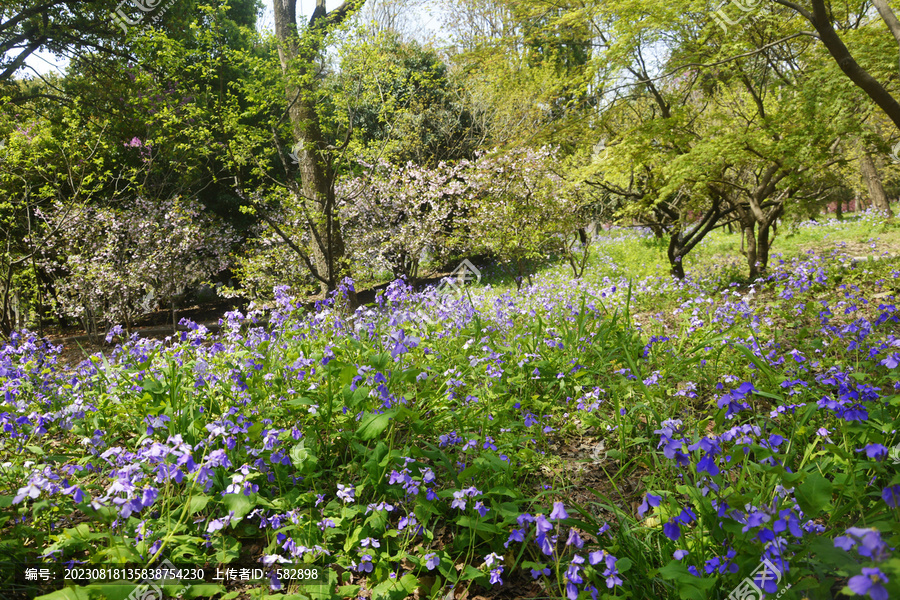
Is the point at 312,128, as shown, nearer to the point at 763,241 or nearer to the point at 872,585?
the point at 763,241

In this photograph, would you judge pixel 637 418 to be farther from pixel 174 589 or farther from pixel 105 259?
pixel 105 259

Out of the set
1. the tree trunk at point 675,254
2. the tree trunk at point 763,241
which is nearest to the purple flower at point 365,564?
the tree trunk at point 763,241

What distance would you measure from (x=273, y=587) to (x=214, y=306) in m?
13.5

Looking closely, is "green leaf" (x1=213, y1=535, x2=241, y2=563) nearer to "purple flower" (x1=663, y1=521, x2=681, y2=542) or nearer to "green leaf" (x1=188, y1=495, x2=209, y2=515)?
"green leaf" (x1=188, y1=495, x2=209, y2=515)

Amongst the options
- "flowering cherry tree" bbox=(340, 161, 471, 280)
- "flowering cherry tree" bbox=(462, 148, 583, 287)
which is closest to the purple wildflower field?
"flowering cherry tree" bbox=(462, 148, 583, 287)

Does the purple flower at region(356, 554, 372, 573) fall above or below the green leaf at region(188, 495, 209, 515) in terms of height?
below

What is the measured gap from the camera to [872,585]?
2.90ft

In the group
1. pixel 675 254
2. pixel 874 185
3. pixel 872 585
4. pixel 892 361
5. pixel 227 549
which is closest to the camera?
pixel 872 585

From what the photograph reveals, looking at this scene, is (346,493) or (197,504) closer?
(197,504)

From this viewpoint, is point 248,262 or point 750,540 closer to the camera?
point 750,540

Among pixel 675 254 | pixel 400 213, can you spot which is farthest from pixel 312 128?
pixel 675 254

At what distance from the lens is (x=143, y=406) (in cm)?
246

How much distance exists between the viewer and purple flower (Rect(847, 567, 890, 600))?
34.3 inches

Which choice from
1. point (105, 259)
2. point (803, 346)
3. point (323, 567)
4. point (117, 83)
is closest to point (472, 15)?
point (117, 83)
